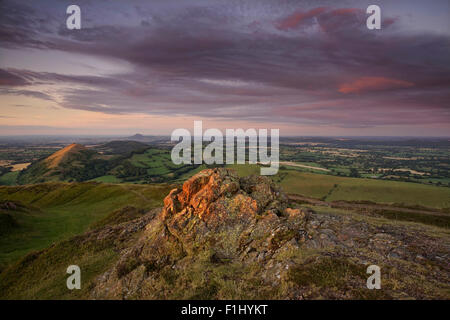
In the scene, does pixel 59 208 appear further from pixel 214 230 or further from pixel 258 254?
pixel 258 254

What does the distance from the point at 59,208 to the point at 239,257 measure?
65.9 m

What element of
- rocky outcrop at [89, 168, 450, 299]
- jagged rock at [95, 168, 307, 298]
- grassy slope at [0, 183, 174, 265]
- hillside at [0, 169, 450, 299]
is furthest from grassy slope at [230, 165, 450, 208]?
jagged rock at [95, 168, 307, 298]

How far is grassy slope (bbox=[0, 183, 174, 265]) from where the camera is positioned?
3319cm

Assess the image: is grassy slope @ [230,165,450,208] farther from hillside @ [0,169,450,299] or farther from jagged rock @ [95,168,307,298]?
jagged rock @ [95,168,307,298]

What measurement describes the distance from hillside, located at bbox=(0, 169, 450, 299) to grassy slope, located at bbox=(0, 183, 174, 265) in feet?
49.7

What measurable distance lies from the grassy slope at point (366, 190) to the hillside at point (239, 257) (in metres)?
78.7

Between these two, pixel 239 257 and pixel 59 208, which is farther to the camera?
pixel 59 208

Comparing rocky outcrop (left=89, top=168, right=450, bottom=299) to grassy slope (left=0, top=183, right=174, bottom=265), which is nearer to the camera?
rocky outcrop (left=89, top=168, right=450, bottom=299)

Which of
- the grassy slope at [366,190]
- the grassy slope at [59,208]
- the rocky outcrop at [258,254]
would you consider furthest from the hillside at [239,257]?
the grassy slope at [366,190]

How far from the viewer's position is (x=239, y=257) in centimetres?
1631

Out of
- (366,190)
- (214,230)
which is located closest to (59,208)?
(214,230)

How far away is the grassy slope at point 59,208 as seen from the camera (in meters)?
33.2

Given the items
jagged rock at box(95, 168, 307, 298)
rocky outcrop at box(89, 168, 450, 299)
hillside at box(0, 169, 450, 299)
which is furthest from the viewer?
jagged rock at box(95, 168, 307, 298)
